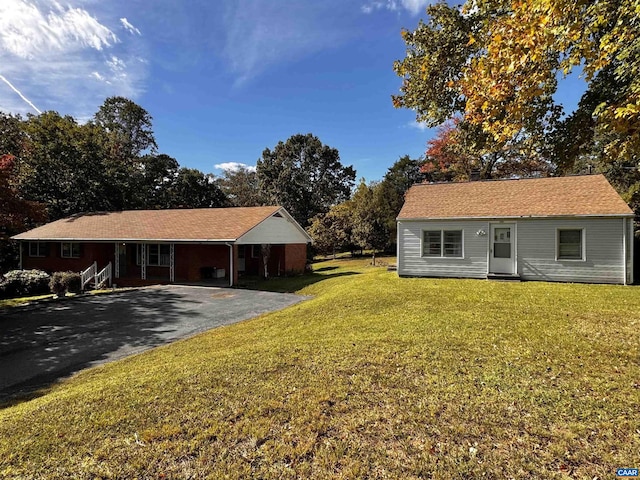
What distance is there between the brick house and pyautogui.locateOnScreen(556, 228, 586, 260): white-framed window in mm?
14443

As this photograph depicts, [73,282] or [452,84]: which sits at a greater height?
[452,84]

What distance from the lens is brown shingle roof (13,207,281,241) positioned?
1880 cm

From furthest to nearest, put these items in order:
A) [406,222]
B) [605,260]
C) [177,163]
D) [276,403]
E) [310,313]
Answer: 1. [177,163]
2. [406,222]
3. [605,260]
4. [310,313]
5. [276,403]

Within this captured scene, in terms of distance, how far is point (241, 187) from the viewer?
173 ft

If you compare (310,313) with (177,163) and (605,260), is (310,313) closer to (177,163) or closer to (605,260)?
(605,260)

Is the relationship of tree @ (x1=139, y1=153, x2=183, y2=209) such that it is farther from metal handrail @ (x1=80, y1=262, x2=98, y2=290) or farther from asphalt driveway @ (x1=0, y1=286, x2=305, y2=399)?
asphalt driveway @ (x1=0, y1=286, x2=305, y2=399)

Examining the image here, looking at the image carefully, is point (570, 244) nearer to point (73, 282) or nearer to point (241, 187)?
point (73, 282)

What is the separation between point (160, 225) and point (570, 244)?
21.5m

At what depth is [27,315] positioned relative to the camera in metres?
11.6

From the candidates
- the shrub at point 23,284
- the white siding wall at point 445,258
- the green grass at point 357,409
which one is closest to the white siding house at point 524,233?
the white siding wall at point 445,258

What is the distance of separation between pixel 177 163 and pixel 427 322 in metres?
39.4

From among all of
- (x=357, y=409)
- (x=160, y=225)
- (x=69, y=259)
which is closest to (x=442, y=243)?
(x=357, y=409)

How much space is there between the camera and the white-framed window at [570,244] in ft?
45.0

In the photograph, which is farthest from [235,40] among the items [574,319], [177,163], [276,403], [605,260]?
[177,163]
